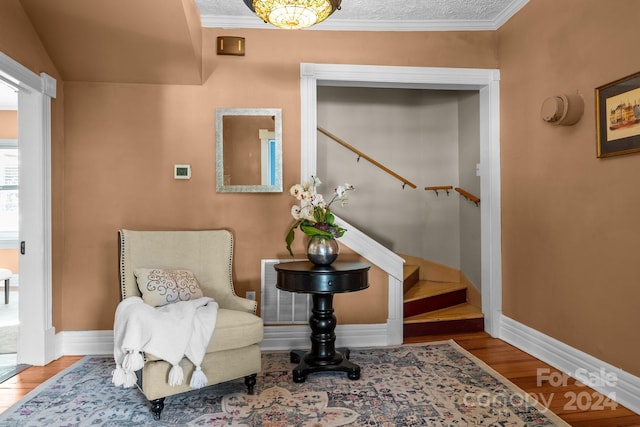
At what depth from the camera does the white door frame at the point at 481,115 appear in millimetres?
3369

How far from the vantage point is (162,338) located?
2162mm

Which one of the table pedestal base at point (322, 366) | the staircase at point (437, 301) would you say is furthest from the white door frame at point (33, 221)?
the staircase at point (437, 301)

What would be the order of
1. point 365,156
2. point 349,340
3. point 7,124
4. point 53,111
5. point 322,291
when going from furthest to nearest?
1. point 7,124
2. point 365,156
3. point 349,340
4. point 53,111
5. point 322,291

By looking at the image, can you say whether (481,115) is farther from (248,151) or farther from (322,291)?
(322,291)

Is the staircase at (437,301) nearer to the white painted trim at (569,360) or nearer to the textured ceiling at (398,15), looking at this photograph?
the white painted trim at (569,360)

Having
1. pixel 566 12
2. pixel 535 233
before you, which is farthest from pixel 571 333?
pixel 566 12

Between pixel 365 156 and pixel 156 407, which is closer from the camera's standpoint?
pixel 156 407

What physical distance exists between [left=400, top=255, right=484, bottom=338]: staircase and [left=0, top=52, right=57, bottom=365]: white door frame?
274 cm

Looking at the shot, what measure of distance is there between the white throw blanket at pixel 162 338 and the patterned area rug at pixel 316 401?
210 millimetres

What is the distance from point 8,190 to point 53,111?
3.85 metres

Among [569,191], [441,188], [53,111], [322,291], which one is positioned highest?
[53,111]

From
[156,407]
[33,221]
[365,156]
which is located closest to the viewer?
[156,407]

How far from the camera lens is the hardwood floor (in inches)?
85.4

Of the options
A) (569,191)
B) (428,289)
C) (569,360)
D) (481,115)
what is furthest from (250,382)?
(481,115)
